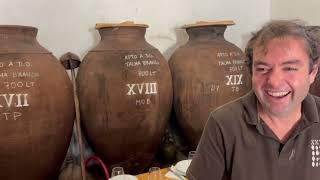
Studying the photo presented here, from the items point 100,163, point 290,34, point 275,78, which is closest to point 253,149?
point 275,78

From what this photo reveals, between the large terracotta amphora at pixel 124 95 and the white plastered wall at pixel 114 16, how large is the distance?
239 millimetres

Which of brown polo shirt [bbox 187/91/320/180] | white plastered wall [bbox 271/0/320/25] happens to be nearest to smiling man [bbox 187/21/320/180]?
brown polo shirt [bbox 187/91/320/180]

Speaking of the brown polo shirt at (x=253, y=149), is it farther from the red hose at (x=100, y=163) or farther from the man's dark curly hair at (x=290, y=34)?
the red hose at (x=100, y=163)

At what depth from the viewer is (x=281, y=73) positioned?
1.07 m

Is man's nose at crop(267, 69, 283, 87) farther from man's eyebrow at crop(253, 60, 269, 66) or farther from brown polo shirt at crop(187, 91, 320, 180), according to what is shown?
brown polo shirt at crop(187, 91, 320, 180)

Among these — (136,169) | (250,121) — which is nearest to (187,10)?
(136,169)

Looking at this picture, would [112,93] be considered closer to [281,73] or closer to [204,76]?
[204,76]

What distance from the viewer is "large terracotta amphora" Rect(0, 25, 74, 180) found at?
5.68ft

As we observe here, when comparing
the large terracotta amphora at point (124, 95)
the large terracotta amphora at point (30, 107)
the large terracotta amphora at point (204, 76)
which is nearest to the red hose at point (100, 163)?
the large terracotta amphora at point (124, 95)

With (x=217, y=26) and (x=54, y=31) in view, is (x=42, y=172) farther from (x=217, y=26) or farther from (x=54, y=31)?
(x=217, y=26)

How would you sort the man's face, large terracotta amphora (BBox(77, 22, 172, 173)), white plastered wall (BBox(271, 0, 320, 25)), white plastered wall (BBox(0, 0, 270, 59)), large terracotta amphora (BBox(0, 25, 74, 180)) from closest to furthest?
the man's face, large terracotta amphora (BBox(0, 25, 74, 180)), large terracotta amphora (BBox(77, 22, 172, 173)), white plastered wall (BBox(0, 0, 270, 59)), white plastered wall (BBox(271, 0, 320, 25))

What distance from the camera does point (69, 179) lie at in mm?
2062

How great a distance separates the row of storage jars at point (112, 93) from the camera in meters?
1.77

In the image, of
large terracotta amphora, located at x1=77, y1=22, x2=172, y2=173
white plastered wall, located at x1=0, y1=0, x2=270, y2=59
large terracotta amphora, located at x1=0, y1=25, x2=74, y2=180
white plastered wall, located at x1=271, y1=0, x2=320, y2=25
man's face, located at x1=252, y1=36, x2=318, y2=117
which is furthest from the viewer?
white plastered wall, located at x1=271, y1=0, x2=320, y2=25
